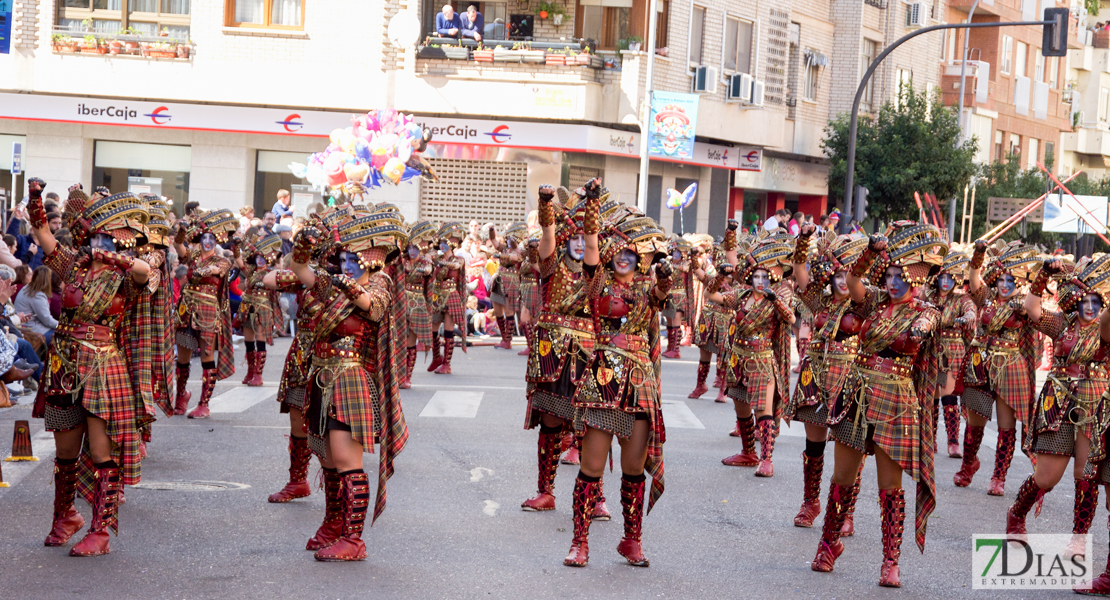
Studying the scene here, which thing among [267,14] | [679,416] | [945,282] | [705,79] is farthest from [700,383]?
[267,14]

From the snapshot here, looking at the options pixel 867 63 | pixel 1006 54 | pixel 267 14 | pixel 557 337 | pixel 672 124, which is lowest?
pixel 557 337

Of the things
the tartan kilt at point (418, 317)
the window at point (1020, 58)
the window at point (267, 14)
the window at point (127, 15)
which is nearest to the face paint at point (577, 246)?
the tartan kilt at point (418, 317)

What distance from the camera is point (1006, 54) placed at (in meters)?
50.8

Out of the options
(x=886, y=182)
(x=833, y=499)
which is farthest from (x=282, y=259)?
(x=886, y=182)

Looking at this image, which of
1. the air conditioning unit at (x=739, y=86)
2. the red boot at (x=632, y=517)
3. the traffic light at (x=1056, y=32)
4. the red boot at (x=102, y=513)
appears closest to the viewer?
the red boot at (x=102, y=513)

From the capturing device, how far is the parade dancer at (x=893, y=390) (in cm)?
749

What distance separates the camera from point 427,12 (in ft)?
103

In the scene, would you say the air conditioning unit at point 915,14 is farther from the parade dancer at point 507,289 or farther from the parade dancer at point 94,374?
the parade dancer at point 94,374

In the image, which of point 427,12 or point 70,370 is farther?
point 427,12

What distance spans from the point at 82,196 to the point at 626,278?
10.4ft

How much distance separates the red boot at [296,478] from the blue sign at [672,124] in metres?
21.1

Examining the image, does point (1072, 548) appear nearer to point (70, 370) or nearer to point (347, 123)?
point (70, 370)

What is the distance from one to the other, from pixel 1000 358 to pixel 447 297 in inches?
318

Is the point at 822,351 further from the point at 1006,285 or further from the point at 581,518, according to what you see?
the point at 1006,285
